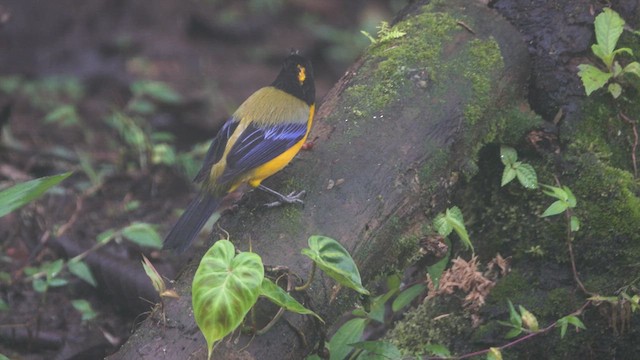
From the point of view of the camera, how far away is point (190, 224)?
11.8ft

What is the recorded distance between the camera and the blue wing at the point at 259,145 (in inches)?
147

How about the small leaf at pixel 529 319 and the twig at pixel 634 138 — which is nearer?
the small leaf at pixel 529 319

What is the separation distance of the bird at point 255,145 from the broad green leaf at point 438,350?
83cm

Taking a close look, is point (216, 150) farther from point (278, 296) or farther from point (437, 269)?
point (278, 296)

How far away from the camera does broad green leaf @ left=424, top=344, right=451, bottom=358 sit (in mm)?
3336

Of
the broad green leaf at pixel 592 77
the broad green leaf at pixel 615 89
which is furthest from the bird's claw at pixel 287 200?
the broad green leaf at pixel 615 89

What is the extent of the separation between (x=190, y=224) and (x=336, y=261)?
0.93 metres

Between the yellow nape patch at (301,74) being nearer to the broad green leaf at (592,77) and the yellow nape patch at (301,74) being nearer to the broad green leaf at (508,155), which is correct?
the broad green leaf at (508,155)

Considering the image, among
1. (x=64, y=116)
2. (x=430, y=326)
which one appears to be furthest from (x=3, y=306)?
(x=64, y=116)

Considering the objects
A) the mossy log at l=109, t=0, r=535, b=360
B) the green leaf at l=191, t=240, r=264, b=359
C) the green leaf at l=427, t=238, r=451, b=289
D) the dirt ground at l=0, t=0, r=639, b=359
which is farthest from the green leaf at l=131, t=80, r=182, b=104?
the green leaf at l=191, t=240, r=264, b=359

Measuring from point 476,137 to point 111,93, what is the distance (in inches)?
187

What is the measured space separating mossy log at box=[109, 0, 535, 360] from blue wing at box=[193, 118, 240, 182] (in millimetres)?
322

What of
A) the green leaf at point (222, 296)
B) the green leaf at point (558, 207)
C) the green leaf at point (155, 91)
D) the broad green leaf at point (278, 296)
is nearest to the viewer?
the green leaf at point (222, 296)

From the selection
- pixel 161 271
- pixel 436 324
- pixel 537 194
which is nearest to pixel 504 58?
pixel 537 194
